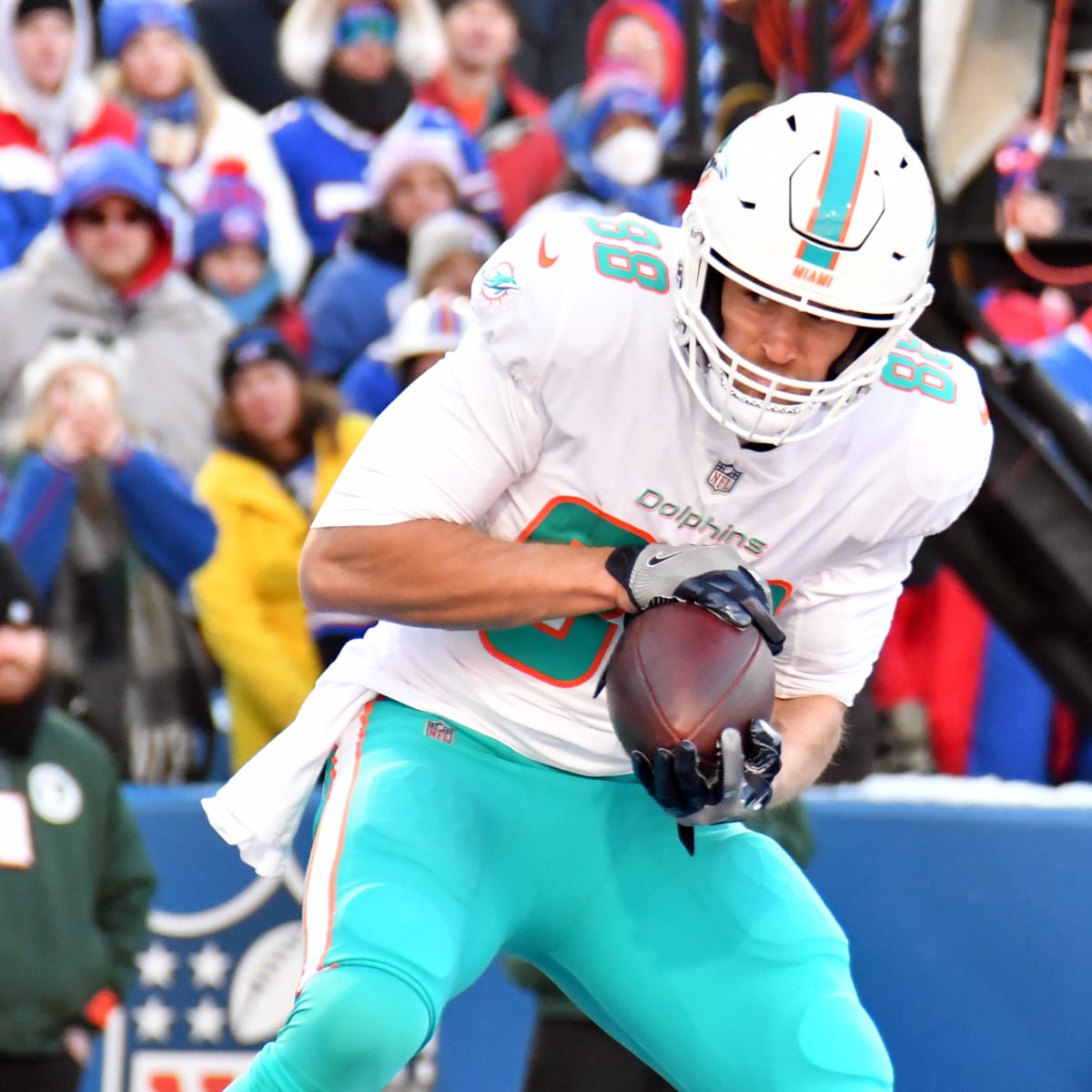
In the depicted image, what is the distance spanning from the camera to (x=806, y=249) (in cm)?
282

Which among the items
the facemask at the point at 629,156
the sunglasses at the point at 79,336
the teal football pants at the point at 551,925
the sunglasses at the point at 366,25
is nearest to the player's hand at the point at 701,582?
the teal football pants at the point at 551,925

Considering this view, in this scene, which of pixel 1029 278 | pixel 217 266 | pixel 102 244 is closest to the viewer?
pixel 1029 278

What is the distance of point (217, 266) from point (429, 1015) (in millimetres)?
3777

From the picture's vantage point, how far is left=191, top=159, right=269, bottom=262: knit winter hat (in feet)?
20.1

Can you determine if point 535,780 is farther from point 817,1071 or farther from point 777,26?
point 777,26

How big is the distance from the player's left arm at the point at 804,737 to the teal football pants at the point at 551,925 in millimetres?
115

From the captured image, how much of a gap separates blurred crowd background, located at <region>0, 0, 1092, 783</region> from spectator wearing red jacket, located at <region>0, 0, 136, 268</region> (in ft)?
0.04

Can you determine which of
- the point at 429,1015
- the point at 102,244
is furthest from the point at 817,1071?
the point at 102,244

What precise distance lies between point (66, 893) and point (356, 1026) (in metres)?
1.86

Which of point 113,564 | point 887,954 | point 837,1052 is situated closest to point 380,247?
point 113,564

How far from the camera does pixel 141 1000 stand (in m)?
4.51

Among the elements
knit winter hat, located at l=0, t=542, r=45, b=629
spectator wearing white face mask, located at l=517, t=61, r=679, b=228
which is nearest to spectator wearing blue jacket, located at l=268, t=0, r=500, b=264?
spectator wearing white face mask, located at l=517, t=61, r=679, b=228

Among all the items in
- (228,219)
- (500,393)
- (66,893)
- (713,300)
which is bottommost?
(66,893)

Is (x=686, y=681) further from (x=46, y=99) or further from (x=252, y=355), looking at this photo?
(x=46, y=99)
